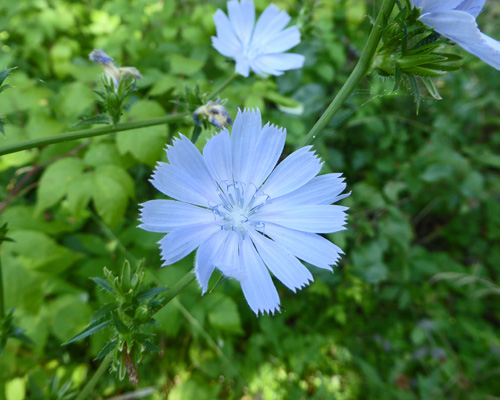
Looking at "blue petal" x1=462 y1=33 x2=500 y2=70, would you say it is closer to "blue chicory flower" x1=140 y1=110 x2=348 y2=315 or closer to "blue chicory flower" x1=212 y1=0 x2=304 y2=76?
"blue chicory flower" x1=140 y1=110 x2=348 y2=315

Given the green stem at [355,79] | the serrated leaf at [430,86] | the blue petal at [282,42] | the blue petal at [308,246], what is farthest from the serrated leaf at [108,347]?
the blue petal at [282,42]

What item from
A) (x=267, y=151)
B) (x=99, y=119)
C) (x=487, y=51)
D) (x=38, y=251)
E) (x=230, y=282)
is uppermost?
(x=487, y=51)

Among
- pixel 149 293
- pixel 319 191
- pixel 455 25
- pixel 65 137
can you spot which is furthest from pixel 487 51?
pixel 65 137

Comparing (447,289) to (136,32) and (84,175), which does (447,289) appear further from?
(136,32)

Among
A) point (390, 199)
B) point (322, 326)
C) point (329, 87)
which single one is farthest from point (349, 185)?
point (322, 326)

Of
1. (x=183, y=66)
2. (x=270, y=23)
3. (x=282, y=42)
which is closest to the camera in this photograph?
(x=282, y=42)

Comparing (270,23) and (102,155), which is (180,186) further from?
(270,23)

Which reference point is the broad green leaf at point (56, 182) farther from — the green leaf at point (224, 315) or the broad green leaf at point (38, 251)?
the green leaf at point (224, 315)
